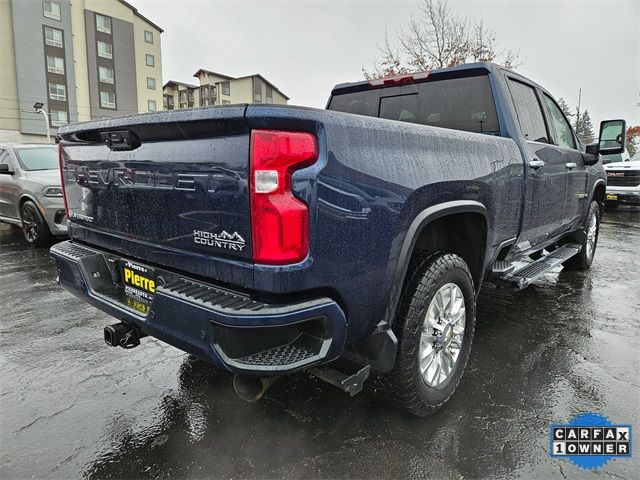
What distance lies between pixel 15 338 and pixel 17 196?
4579mm

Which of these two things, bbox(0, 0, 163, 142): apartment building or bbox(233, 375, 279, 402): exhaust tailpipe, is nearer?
bbox(233, 375, 279, 402): exhaust tailpipe

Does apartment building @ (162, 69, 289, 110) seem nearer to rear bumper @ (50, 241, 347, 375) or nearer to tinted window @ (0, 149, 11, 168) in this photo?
tinted window @ (0, 149, 11, 168)

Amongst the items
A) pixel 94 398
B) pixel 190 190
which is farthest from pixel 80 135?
pixel 94 398

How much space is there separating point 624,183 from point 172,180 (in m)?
13.8

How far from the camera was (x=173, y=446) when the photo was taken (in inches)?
89.8

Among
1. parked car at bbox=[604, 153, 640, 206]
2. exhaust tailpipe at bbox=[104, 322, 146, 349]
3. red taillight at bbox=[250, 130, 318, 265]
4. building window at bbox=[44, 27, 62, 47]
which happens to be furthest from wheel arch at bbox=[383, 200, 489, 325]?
building window at bbox=[44, 27, 62, 47]

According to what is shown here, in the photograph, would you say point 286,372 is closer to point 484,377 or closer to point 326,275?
point 326,275

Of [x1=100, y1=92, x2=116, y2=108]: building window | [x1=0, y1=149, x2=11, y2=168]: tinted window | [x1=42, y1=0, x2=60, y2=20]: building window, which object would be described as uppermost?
[x1=42, y1=0, x2=60, y2=20]: building window

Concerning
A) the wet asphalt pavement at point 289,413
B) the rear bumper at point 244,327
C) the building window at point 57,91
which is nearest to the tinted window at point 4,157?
the wet asphalt pavement at point 289,413

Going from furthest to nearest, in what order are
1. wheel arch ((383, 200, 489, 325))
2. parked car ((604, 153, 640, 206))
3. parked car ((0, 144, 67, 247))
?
parked car ((604, 153, 640, 206)) → parked car ((0, 144, 67, 247)) → wheel arch ((383, 200, 489, 325))

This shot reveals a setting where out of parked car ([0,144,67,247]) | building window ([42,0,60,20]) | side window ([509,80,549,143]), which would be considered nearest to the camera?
side window ([509,80,549,143])

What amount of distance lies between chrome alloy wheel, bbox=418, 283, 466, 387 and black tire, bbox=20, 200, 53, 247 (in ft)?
21.5

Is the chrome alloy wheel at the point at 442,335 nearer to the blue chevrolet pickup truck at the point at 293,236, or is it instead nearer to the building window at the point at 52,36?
the blue chevrolet pickup truck at the point at 293,236

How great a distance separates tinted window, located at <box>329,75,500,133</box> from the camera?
11.1 ft
